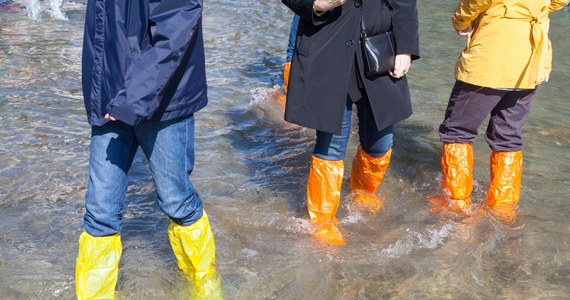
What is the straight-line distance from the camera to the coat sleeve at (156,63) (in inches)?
101

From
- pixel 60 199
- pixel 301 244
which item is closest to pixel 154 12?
pixel 301 244

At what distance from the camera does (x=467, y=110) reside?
4.11 m

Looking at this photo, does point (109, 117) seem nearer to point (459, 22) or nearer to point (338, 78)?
point (338, 78)

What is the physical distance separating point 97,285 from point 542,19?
292cm

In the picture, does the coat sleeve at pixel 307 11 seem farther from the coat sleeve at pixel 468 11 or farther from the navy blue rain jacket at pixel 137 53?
the coat sleeve at pixel 468 11

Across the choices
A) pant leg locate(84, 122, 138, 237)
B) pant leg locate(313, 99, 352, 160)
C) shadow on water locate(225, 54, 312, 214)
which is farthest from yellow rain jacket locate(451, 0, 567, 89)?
pant leg locate(84, 122, 138, 237)

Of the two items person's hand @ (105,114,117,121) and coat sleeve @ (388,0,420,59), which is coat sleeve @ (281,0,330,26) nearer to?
coat sleeve @ (388,0,420,59)

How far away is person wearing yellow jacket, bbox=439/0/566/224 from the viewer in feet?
12.8

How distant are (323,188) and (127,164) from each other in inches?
50.2

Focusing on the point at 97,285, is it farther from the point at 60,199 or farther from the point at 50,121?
the point at 50,121

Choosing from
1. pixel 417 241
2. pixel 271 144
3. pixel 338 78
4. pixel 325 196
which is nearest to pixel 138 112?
pixel 338 78

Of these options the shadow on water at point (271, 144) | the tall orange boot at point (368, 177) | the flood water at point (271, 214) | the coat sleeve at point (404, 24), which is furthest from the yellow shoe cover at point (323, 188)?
the coat sleeve at point (404, 24)

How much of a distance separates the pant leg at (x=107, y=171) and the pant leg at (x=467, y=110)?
2142 mm

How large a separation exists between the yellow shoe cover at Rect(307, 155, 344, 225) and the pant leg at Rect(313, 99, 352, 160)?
3 centimetres
